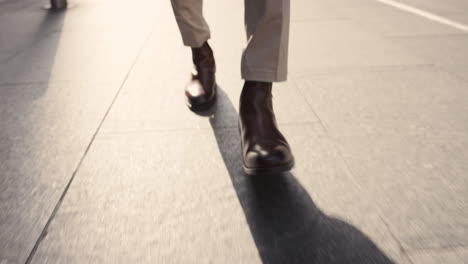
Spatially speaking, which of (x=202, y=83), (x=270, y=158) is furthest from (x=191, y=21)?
(x=270, y=158)

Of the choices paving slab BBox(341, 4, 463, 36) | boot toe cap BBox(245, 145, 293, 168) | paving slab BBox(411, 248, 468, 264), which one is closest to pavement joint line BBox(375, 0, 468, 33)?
paving slab BBox(341, 4, 463, 36)

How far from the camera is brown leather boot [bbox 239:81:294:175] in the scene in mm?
1361

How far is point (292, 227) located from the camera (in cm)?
116

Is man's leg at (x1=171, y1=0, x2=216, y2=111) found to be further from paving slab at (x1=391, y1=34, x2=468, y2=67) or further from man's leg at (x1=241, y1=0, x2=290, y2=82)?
paving slab at (x1=391, y1=34, x2=468, y2=67)

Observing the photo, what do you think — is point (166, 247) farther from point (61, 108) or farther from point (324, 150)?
point (61, 108)

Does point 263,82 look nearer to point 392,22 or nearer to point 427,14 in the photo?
point 392,22

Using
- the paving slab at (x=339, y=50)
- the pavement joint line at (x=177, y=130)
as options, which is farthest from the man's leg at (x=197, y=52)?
the paving slab at (x=339, y=50)

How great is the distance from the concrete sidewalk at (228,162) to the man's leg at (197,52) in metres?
0.09

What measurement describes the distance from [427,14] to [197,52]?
2722 mm

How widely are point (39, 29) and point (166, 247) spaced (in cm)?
340

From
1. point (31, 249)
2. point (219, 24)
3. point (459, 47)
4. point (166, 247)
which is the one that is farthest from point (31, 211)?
point (219, 24)

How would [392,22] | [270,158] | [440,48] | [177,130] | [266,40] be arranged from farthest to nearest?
[392,22], [440,48], [177,130], [266,40], [270,158]

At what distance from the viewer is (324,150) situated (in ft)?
5.15

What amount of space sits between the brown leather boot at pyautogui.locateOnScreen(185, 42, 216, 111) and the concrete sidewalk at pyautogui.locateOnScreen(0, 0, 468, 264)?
0.08 m
